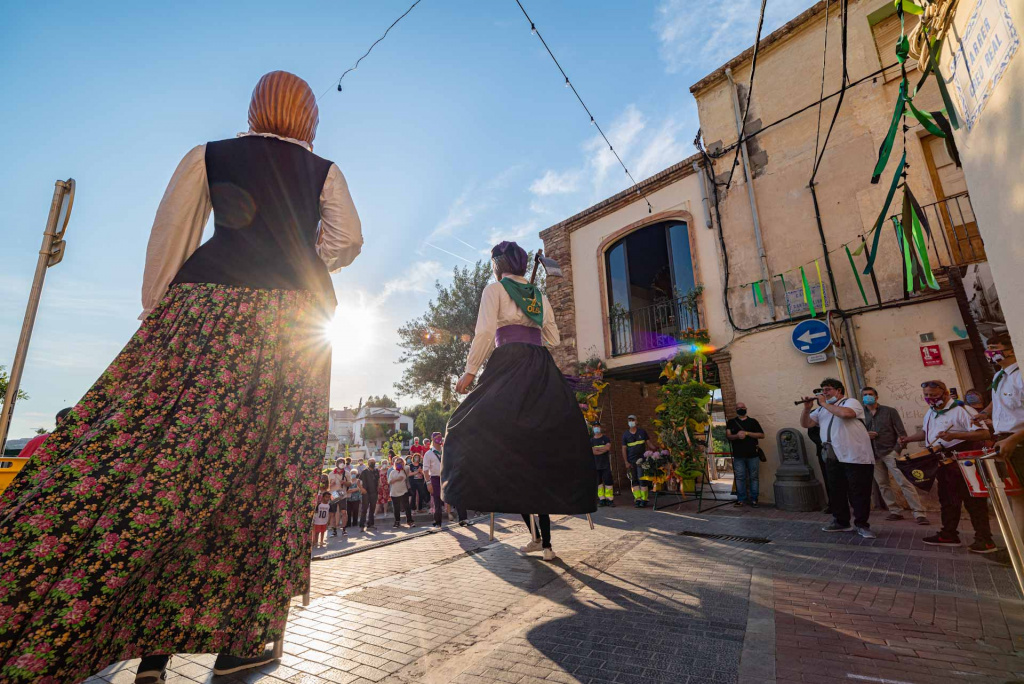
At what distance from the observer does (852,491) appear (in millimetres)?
5051

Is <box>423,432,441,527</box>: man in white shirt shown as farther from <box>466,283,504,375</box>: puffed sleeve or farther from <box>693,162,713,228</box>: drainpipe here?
<box>693,162,713,228</box>: drainpipe

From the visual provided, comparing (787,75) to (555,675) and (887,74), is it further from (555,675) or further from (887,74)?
(555,675)

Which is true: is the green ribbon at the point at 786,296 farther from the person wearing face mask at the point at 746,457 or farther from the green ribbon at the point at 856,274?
the person wearing face mask at the point at 746,457

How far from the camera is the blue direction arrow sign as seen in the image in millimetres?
8102

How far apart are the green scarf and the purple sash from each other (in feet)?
0.31

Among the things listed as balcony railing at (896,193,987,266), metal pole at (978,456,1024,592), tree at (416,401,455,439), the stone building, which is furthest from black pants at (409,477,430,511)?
tree at (416,401,455,439)

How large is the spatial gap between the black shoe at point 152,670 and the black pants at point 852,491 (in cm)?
605

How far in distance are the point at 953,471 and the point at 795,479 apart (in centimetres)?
325

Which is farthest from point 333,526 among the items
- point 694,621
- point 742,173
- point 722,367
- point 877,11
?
point 877,11

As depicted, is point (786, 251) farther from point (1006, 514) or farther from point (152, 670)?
point (152, 670)

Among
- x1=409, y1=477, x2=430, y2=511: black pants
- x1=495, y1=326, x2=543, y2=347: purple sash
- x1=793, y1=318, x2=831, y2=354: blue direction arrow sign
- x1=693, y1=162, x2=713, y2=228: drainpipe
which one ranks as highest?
x1=693, y1=162, x2=713, y2=228: drainpipe

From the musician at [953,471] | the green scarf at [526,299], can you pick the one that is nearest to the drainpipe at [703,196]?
the musician at [953,471]

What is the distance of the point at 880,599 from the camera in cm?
268

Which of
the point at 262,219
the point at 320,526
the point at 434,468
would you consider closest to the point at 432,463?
the point at 434,468
